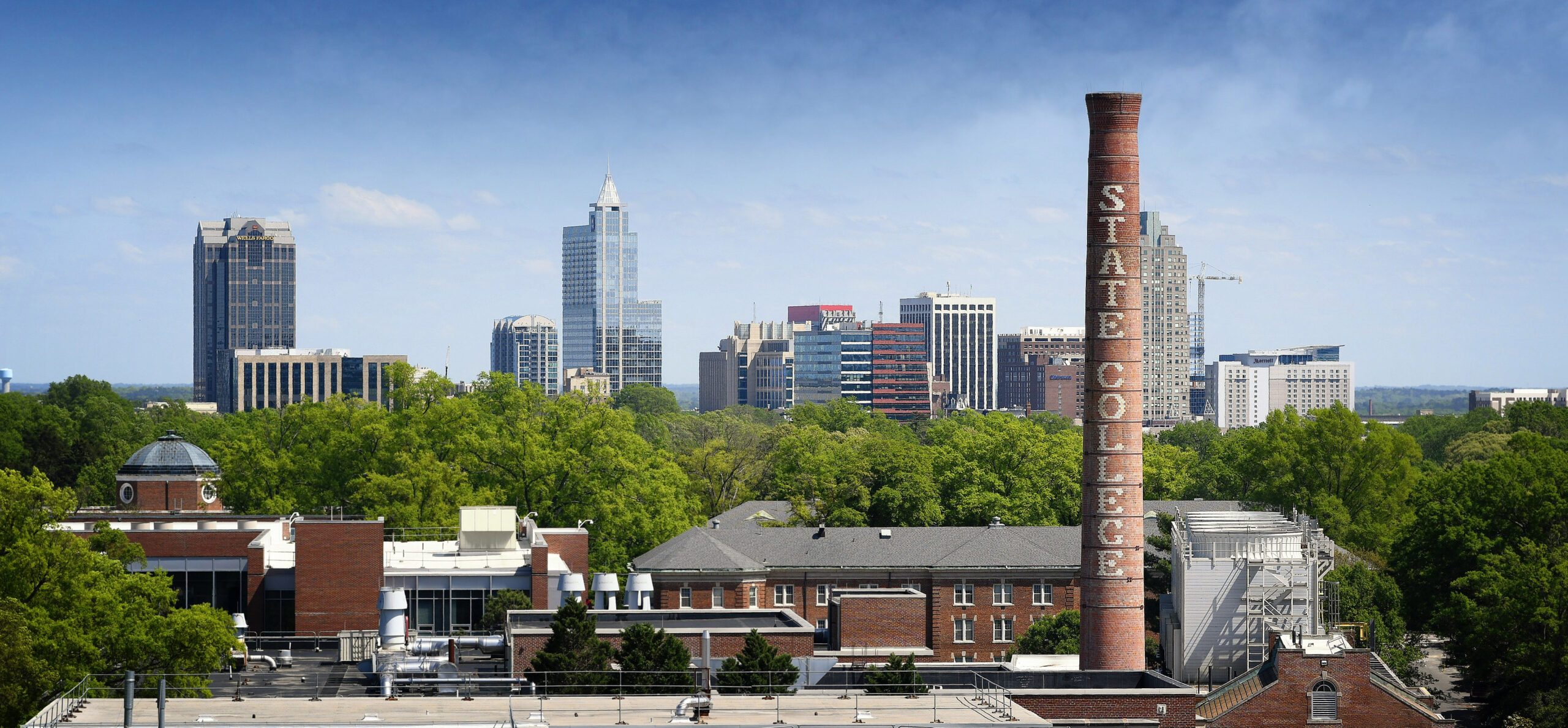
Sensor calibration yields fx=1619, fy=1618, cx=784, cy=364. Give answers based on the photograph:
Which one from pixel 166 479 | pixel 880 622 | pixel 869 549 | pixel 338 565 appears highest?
pixel 166 479

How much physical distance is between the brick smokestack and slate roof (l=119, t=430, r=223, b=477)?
45.8m

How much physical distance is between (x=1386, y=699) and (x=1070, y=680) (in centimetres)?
1122

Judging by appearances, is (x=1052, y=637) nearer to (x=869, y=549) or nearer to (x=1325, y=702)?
(x=869, y=549)

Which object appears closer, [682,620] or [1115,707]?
[1115,707]

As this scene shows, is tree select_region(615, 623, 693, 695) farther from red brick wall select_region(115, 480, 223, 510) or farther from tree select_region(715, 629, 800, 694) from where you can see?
red brick wall select_region(115, 480, 223, 510)

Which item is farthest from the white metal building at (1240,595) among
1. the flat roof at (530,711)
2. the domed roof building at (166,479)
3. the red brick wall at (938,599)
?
the domed roof building at (166,479)

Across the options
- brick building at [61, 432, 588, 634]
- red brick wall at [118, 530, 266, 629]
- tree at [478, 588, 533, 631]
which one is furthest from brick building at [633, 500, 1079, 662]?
red brick wall at [118, 530, 266, 629]

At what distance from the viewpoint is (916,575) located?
81250 millimetres

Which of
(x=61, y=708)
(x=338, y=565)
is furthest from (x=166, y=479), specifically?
(x=61, y=708)

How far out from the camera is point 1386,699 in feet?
171

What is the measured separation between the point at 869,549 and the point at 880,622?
26.5 m

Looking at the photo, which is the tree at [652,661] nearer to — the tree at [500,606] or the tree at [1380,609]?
the tree at [500,606]

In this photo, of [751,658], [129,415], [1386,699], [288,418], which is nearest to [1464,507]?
[1386,699]

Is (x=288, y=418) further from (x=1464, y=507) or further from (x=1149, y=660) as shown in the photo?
(x=1464, y=507)
